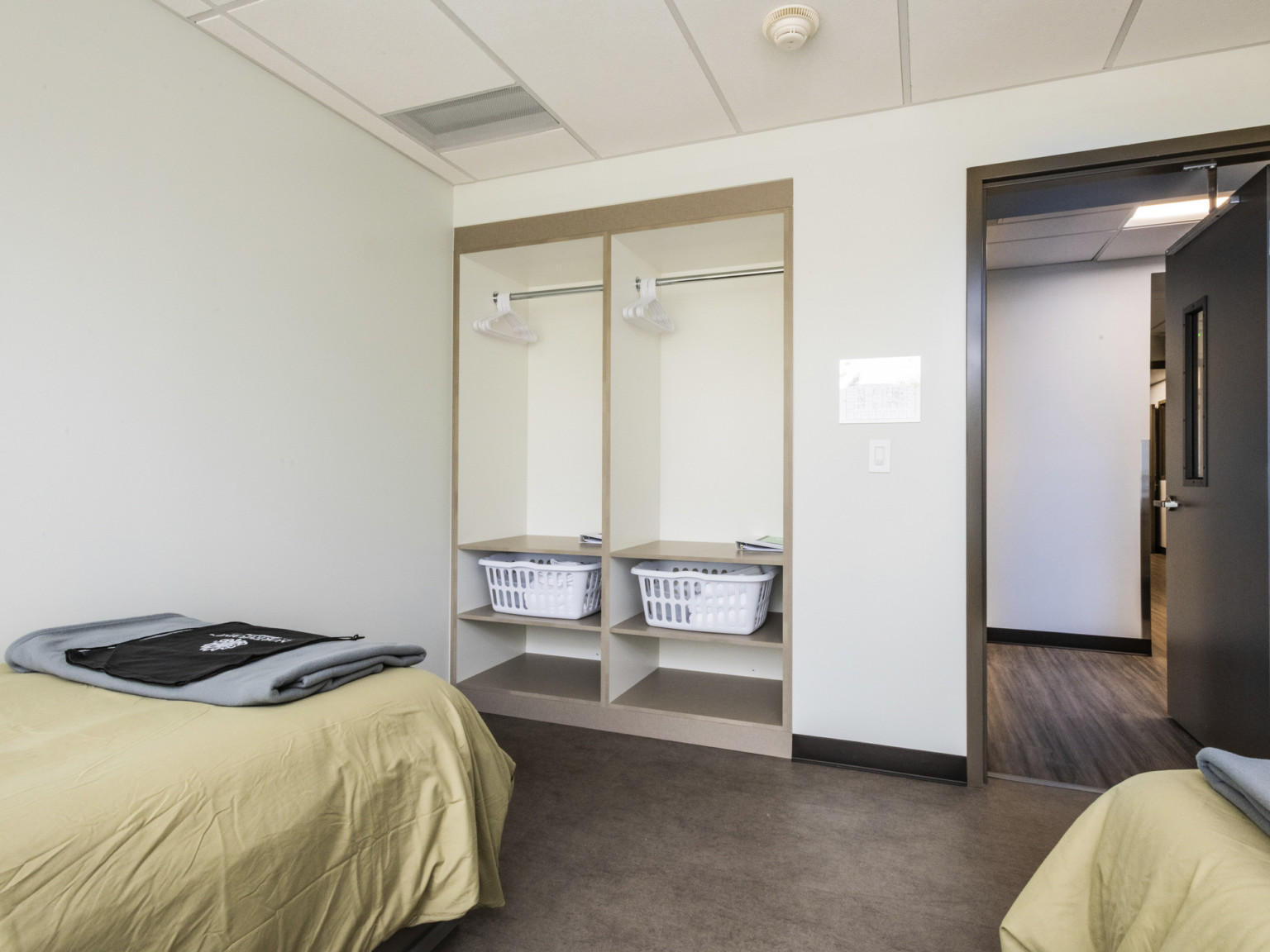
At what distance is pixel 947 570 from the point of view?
247 cm

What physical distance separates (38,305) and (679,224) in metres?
2.06

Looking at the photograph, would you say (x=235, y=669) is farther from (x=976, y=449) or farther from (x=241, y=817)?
(x=976, y=449)

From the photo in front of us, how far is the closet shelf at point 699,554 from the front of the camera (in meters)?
2.73

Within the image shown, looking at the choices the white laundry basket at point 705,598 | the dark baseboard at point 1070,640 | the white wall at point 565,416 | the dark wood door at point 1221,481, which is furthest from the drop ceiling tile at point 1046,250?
the white laundry basket at point 705,598

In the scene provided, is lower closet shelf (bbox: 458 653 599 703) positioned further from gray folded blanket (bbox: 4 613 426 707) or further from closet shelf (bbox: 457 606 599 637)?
gray folded blanket (bbox: 4 613 426 707)

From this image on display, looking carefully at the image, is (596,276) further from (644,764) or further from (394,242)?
(644,764)

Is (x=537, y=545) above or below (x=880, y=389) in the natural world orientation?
below

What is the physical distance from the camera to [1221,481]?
8.48ft

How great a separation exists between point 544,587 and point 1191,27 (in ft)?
9.48

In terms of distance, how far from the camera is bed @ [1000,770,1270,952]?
2.69 feet

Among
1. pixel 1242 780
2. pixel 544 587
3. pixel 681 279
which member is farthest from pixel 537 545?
pixel 1242 780

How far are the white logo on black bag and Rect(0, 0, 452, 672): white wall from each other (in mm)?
536

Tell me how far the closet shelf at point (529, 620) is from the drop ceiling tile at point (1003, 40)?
7.74 ft

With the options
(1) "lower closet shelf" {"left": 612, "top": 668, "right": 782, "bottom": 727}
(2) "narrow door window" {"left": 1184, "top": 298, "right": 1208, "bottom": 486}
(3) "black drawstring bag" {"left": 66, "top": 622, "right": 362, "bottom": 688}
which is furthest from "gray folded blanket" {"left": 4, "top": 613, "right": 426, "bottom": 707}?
(2) "narrow door window" {"left": 1184, "top": 298, "right": 1208, "bottom": 486}
